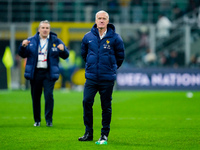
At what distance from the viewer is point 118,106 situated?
17.3 metres

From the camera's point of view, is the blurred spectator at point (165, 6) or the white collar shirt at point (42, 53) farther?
the blurred spectator at point (165, 6)

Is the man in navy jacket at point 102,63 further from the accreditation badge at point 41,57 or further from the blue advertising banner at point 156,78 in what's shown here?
the blue advertising banner at point 156,78

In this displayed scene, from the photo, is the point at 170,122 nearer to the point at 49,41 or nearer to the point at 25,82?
the point at 49,41

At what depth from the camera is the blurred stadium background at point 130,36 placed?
27.5 m

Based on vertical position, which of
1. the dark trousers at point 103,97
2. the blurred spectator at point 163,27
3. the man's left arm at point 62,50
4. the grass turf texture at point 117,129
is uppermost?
the blurred spectator at point 163,27

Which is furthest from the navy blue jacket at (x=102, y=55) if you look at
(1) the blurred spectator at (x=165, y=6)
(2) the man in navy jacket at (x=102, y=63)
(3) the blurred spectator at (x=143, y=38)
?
(1) the blurred spectator at (x=165, y=6)

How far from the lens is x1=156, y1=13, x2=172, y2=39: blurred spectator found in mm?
Result: 30016

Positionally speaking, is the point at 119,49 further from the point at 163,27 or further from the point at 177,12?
the point at 177,12

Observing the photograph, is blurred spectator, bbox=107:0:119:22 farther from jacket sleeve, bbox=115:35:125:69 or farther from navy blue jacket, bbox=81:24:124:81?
navy blue jacket, bbox=81:24:124:81

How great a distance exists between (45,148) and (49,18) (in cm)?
2628

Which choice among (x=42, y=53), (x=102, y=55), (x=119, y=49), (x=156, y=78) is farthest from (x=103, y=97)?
(x=156, y=78)

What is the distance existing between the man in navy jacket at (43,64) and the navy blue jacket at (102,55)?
2.78 meters

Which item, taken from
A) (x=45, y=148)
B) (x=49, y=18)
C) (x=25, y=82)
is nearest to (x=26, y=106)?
(x=45, y=148)

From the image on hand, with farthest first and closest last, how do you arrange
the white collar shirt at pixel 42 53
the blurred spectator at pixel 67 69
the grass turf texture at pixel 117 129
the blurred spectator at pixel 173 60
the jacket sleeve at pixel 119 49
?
the blurred spectator at pixel 67 69 < the blurred spectator at pixel 173 60 < the white collar shirt at pixel 42 53 < the jacket sleeve at pixel 119 49 < the grass turf texture at pixel 117 129
